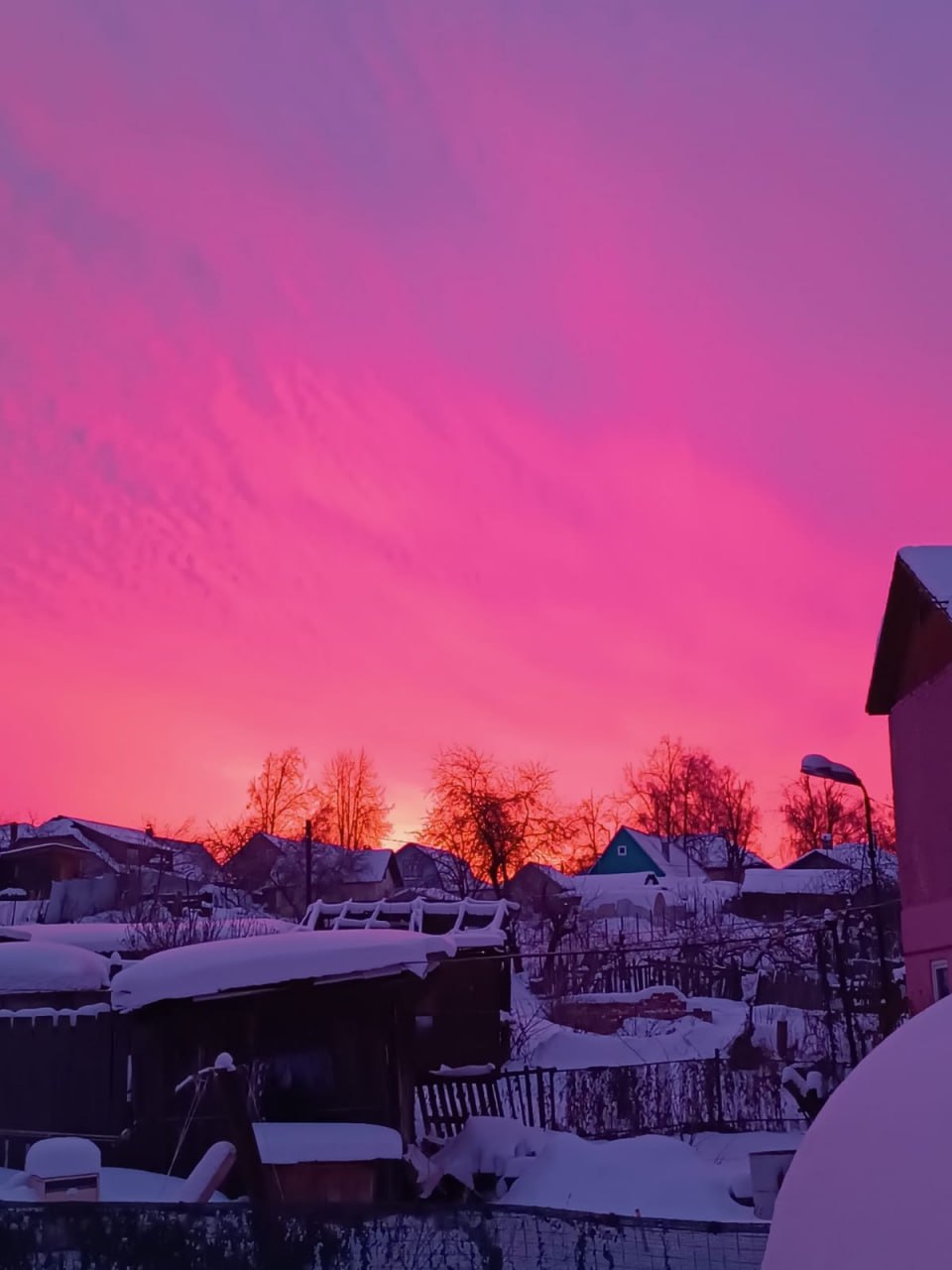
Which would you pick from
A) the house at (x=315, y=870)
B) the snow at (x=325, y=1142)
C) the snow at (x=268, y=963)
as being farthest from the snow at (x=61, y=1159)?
the house at (x=315, y=870)

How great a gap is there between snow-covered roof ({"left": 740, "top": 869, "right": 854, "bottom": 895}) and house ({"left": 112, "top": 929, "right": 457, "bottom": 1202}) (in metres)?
54.0

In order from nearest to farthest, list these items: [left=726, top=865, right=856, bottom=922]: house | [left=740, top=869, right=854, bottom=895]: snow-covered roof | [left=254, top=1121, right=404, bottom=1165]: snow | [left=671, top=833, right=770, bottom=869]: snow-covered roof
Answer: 1. [left=254, top=1121, right=404, bottom=1165]: snow
2. [left=726, top=865, right=856, bottom=922]: house
3. [left=740, top=869, right=854, bottom=895]: snow-covered roof
4. [left=671, top=833, right=770, bottom=869]: snow-covered roof

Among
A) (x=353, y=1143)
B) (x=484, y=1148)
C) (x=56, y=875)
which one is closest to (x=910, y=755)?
(x=484, y=1148)

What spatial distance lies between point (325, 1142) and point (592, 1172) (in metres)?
3.29

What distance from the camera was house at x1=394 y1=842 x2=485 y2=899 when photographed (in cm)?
7106

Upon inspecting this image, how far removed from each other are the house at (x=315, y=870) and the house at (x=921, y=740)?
5922 centimetres

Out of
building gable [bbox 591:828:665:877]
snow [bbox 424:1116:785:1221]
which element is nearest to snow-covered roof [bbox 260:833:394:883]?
building gable [bbox 591:828:665:877]

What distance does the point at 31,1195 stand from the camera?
10414 mm

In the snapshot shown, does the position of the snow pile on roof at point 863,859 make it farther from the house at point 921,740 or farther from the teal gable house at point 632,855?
the house at point 921,740

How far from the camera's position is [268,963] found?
15.3 m

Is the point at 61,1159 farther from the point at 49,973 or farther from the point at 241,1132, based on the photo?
the point at 49,973

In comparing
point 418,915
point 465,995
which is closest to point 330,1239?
point 465,995

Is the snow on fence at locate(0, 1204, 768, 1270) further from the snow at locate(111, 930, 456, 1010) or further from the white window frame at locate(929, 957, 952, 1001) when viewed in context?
the white window frame at locate(929, 957, 952, 1001)

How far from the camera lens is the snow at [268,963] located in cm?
1531
